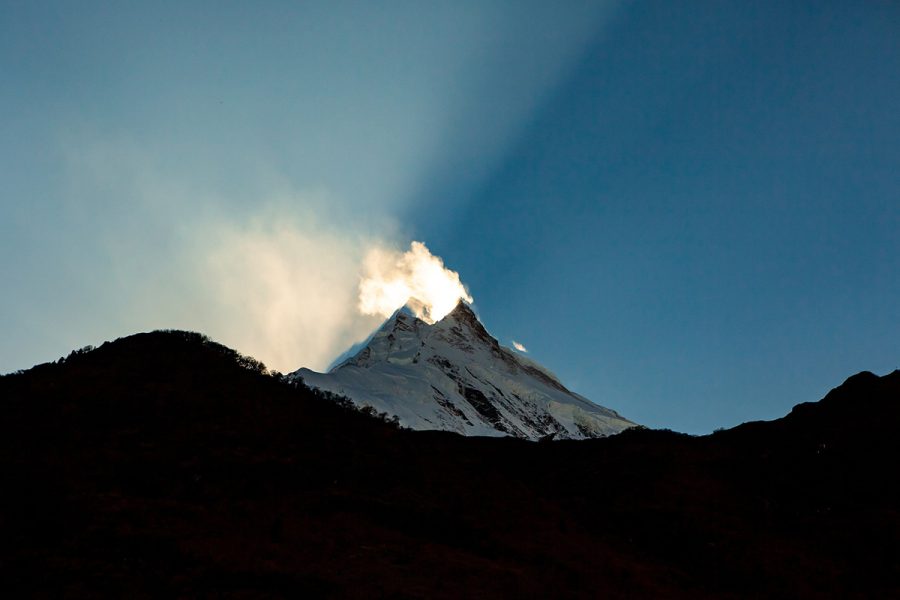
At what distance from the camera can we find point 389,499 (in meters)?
17.7

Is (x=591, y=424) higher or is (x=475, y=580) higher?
(x=591, y=424)

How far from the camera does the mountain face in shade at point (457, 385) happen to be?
198ft

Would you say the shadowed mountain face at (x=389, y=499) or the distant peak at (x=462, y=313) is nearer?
the shadowed mountain face at (x=389, y=499)

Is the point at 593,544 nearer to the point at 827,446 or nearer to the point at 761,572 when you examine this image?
the point at 761,572

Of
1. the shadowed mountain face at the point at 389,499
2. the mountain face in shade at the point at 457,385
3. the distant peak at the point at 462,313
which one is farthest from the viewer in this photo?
the distant peak at the point at 462,313

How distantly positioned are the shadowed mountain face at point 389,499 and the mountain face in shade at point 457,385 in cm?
1557

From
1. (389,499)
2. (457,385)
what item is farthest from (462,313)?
(389,499)

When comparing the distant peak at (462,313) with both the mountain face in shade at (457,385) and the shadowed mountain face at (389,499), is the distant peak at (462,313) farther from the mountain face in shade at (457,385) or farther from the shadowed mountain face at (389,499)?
the shadowed mountain face at (389,499)

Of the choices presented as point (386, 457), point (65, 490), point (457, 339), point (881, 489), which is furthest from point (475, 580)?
point (457, 339)

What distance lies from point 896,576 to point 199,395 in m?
22.5

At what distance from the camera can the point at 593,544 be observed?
16.6 metres

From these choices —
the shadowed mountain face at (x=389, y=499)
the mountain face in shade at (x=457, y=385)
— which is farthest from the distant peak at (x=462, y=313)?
the shadowed mountain face at (x=389, y=499)

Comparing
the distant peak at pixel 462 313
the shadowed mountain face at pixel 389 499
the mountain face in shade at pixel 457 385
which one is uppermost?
the distant peak at pixel 462 313

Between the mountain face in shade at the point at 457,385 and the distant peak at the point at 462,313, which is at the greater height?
the distant peak at the point at 462,313
